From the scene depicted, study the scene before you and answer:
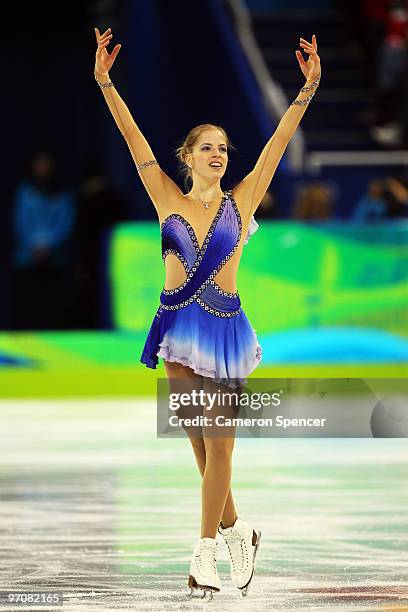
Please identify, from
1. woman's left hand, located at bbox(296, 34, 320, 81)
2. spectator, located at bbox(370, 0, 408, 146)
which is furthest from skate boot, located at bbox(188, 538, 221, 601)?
spectator, located at bbox(370, 0, 408, 146)

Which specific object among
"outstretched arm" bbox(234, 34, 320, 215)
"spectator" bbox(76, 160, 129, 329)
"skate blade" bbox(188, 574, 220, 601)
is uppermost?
"spectator" bbox(76, 160, 129, 329)

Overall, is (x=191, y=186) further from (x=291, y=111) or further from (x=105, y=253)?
(x=105, y=253)

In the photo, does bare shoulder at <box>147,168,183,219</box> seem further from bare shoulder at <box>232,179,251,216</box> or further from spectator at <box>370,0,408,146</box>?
spectator at <box>370,0,408,146</box>

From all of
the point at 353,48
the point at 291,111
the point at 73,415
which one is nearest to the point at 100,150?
the point at 353,48

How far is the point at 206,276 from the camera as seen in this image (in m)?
4.52

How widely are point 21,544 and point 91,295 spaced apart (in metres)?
6.83

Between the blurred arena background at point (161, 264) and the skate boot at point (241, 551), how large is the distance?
171 mm

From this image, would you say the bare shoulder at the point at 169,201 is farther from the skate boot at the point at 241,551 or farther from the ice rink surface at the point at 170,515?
the ice rink surface at the point at 170,515

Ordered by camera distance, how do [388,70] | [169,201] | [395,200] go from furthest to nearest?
[388,70] → [395,200] → [169,201]

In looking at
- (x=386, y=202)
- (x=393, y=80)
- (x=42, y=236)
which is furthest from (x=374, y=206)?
(x=42, y=236)

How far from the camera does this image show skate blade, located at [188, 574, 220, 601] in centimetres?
465

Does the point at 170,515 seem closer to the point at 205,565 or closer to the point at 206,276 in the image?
the point at 205,565

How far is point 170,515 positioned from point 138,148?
2.40 meters

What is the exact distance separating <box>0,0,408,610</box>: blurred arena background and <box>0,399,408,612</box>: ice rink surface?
0.02m
